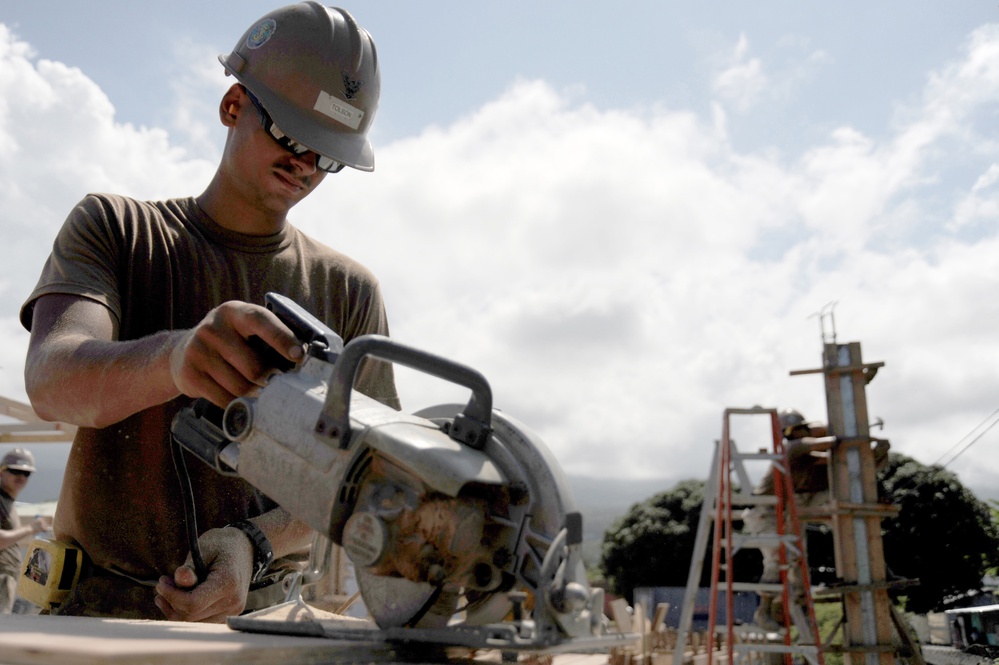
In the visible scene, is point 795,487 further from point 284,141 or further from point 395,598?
point 395,598

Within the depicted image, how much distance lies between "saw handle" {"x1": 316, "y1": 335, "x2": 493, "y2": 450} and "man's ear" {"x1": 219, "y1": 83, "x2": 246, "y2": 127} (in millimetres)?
1337

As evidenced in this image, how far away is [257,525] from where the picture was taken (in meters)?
2.09

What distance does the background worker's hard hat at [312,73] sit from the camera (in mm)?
2172

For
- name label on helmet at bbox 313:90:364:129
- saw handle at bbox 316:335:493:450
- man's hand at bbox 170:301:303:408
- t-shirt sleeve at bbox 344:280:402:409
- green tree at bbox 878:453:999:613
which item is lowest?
saw handle at bbox 316:335:493:450

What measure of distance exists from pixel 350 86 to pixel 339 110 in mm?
82

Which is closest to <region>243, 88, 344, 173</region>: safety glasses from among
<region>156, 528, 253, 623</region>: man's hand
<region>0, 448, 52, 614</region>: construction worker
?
<region>156, 528, 253, 623</region>: man's hand

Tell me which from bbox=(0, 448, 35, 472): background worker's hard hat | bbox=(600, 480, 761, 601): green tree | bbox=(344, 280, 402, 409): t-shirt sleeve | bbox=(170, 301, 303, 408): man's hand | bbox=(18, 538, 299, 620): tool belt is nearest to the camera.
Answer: bbox=(170, 301, 303, 408): man's hand

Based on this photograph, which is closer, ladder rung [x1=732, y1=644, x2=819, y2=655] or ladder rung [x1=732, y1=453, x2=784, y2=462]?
ladder rung [x1=732, y1=644, x2=819, y2=655]

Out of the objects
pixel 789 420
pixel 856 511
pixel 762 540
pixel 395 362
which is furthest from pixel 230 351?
pixel 789 420

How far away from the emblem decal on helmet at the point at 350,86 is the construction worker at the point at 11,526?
6401mm

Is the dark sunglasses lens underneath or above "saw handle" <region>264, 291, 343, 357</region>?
above

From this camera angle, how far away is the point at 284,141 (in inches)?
87.7

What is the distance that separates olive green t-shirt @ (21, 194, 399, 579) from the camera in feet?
7.18

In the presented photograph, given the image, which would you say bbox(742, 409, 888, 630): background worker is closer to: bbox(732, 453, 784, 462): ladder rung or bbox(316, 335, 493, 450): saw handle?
bbox(732, 453, 784, 462): ladder rung
